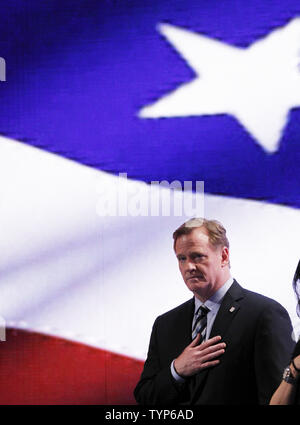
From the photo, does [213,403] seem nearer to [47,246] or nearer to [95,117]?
[47,246]

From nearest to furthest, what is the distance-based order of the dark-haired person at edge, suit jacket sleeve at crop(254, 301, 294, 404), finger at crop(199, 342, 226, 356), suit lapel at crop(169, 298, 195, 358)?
the dark-haired person at edge
suit jacket sleeve at crop(254, 301, 294, 404)
finger at crop(199, 342, 226, 356)
suit lapel at crop(169, 298, 195, 358)

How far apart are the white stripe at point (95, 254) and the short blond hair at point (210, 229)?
3 cm

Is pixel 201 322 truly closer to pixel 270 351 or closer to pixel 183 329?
pixel 183 329

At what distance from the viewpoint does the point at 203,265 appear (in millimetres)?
3061

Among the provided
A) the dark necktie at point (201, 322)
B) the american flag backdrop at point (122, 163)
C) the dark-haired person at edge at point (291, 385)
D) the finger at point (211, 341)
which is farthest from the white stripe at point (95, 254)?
the dark-haired person at edge at point (291, 385)

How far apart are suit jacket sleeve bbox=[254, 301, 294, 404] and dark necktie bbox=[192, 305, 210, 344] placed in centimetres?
24

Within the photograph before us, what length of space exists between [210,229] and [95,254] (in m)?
0.52

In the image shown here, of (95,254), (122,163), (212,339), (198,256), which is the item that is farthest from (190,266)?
(122,163)

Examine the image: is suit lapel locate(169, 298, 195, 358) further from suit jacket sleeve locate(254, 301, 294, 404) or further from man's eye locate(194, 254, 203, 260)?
suit jacket sleeve locate(254, 301, 294, 404)

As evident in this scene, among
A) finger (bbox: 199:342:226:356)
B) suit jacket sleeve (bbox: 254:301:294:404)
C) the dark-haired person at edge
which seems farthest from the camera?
finger (bbox: 199:342:226:356)

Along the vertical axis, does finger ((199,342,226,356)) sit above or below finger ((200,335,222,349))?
below

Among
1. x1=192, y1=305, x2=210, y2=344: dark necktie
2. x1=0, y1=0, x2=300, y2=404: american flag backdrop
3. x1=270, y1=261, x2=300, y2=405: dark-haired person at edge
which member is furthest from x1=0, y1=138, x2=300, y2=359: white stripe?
x1=270, y1=261, x2=300, y2=405: dark-haired person at edge

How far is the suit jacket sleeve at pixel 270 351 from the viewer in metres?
2.87

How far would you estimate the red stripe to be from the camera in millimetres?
3168
